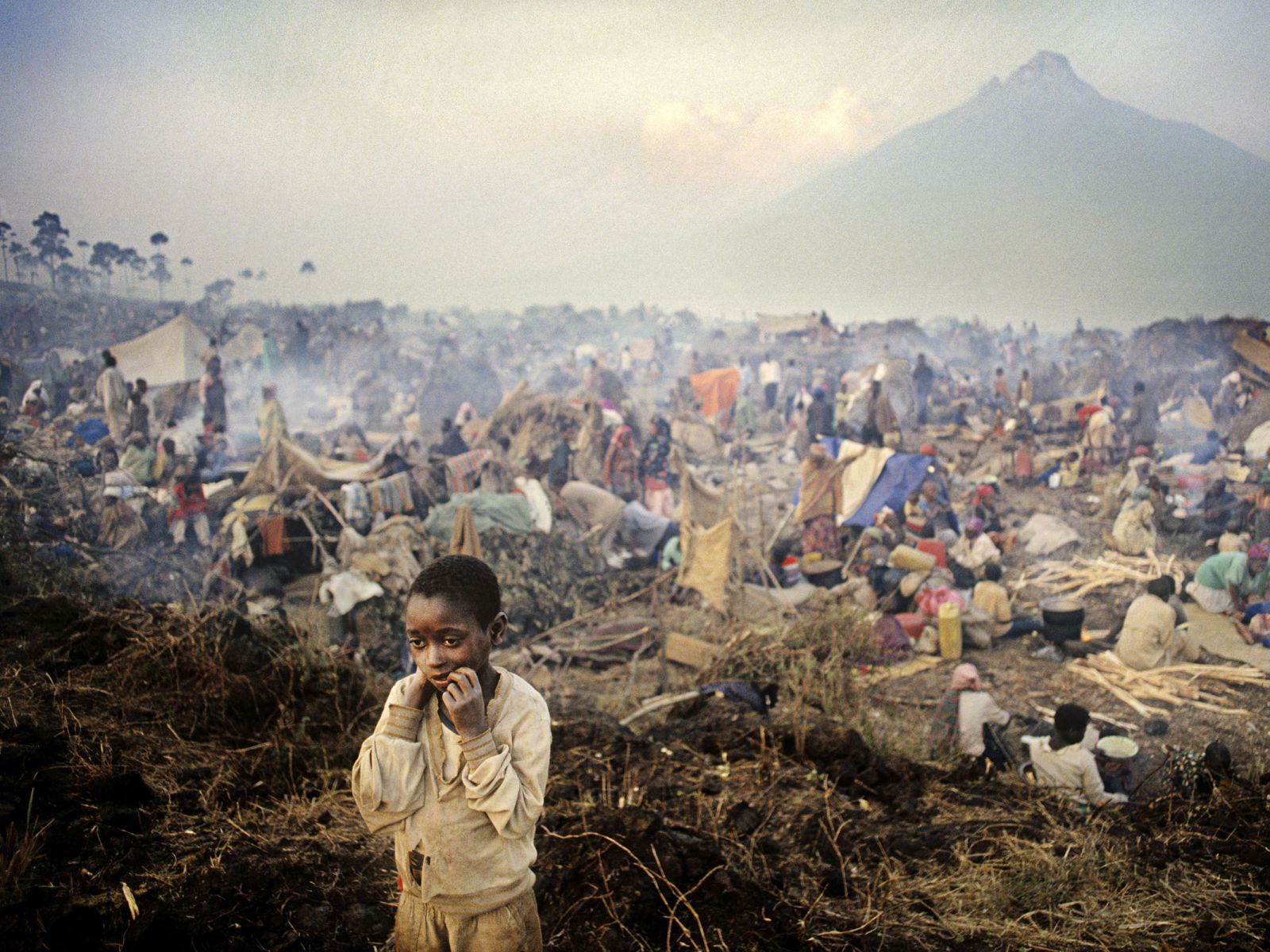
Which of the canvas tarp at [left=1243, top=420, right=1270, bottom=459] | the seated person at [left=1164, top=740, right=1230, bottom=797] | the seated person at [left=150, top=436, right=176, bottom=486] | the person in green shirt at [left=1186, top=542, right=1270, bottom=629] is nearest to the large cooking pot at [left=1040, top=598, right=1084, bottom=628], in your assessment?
the person in green shirt at [left=1186, top=542, right=1270, bottom=629]

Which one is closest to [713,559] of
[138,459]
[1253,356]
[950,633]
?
[950,633]

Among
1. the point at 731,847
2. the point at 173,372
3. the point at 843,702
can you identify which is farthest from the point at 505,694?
the point at 173,372

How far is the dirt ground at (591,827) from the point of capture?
2.68 meters

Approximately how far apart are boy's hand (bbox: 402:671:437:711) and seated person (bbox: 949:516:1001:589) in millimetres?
8032

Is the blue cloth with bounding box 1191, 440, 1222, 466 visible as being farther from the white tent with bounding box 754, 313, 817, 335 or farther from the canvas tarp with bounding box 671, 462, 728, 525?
the white tent with bounding box 754, 313, 817, 335

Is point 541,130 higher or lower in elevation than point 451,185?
higher

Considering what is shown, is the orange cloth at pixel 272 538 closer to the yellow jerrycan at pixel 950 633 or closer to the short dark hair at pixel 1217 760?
the yellow jerrycan at pixel 950 633

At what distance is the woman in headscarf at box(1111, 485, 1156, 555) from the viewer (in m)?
8.57

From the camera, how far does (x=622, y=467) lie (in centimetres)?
1087

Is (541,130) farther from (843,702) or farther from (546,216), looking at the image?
(843,702)

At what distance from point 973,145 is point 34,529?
12746mm

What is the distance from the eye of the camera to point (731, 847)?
11.5 ft

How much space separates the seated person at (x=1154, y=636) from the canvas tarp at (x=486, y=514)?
19.4 ft

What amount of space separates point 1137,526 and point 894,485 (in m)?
2.53
